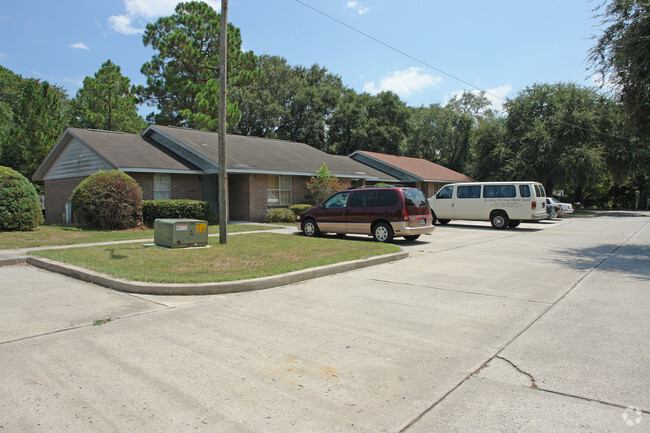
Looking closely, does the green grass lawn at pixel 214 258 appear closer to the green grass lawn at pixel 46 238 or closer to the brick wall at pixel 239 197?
the green grass lawn at pixel 46 238

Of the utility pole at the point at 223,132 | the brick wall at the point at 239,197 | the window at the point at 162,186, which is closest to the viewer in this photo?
the utility pole at the point at 223,132

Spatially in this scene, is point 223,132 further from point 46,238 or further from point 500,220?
point 500,220

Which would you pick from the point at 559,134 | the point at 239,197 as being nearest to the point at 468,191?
the point at 239,197

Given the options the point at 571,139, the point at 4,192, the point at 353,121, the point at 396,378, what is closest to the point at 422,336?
the point at 396,378

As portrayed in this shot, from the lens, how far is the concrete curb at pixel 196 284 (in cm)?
700

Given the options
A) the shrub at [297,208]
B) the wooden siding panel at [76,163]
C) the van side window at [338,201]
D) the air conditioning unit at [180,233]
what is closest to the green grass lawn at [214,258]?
the air conditioning unit at [180,233]

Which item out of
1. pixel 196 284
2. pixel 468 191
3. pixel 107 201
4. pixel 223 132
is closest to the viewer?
pixel 196 284

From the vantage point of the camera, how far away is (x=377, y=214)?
45.1ft

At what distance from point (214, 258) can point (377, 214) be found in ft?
19.4

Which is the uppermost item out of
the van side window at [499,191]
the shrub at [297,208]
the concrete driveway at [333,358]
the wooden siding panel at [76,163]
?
the wooden siding panel at [76,163]

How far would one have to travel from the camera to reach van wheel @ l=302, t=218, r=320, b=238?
49.9 feet

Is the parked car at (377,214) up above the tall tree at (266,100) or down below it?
below

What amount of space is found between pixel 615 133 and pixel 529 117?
671 cm

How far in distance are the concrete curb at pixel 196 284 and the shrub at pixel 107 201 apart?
7772mm
